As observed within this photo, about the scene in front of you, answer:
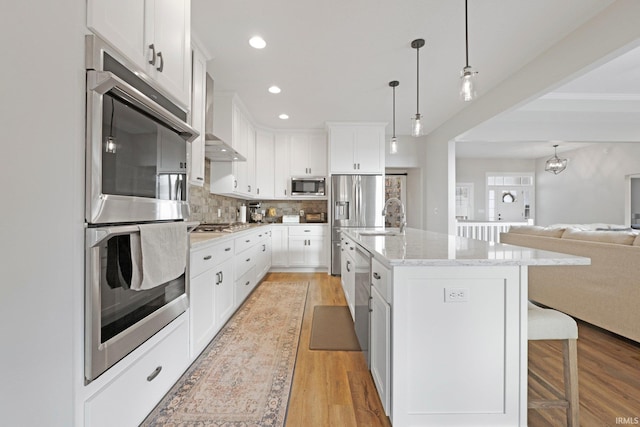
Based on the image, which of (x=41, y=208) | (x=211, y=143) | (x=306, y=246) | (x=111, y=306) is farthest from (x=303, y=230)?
(x=41, y=208)

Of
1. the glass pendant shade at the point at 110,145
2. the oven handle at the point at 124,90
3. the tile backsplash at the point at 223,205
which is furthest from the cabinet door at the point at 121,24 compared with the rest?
the tile backsplash at the point at 223,205

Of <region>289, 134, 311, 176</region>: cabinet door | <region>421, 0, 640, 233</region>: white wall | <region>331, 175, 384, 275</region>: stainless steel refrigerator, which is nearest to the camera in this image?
<region>421, 0, 640, 233</region>: white wall

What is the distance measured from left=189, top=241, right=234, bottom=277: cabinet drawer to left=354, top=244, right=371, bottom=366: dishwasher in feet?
3.68

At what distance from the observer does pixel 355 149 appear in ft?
15.3

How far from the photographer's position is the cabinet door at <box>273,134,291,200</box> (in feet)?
16.5

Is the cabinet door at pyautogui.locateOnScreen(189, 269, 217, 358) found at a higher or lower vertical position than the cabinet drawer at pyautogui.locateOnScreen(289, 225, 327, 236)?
lower

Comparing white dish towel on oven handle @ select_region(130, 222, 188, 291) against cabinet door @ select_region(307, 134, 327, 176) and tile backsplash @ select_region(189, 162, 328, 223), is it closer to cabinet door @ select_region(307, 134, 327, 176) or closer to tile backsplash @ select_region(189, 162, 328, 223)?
tile backsplash @ select_region(189, 162, 328, 223)

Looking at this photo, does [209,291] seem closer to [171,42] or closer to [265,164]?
[171,42]

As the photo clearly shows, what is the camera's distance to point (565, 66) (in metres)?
2.41

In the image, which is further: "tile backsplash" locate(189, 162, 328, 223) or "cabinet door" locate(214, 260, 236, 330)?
"tile backsplash" locate(189, 162, 328, 223)

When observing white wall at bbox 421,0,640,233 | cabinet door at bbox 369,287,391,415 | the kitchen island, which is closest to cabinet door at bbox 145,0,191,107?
the kitchen island

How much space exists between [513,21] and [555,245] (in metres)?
2.11

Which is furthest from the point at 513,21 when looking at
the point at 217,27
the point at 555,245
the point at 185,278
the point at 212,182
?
the point at 212,182

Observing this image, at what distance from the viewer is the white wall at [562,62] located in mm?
1952
